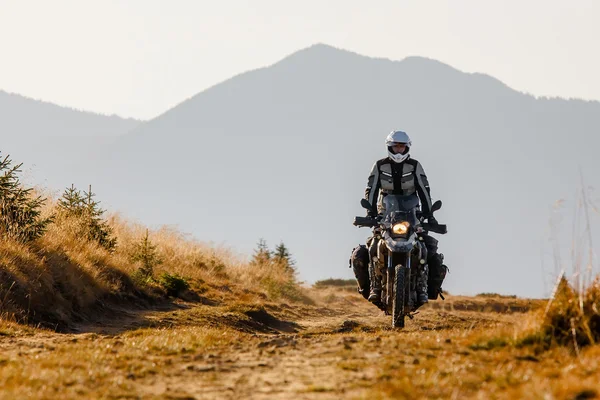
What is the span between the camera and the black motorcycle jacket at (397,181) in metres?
14.0

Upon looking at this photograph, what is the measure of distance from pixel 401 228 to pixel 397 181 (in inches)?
46.7

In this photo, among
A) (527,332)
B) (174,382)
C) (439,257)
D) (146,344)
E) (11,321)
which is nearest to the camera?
(174,382)

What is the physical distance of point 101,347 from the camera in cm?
970

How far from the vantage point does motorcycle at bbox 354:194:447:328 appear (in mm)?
13070

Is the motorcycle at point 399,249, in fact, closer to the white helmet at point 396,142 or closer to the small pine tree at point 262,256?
the white helmet at point 396,142

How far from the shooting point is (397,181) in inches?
551

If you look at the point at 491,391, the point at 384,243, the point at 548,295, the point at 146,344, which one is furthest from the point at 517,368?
the point at 384,243

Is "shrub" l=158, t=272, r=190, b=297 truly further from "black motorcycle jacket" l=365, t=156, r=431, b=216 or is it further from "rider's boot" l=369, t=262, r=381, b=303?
"black motorcycle jacket" l=365, t=156, r=431, b=216

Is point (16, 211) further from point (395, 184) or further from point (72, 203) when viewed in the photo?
point (395, 184)

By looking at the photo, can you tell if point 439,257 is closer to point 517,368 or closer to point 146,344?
point 146,344

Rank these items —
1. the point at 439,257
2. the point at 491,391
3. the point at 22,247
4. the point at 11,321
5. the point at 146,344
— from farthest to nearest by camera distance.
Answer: the point at 22,247, the point at 439,257, the point at 11,321, the point at 146,344, the point at 491,391

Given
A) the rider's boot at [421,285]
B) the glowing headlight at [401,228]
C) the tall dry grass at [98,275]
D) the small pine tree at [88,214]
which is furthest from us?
the small pine tree at [88,214]

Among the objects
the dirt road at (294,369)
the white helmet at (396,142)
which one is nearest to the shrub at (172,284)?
the white helmet at (396,142)

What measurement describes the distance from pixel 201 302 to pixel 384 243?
8.71 metres
